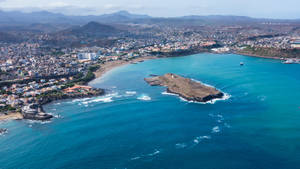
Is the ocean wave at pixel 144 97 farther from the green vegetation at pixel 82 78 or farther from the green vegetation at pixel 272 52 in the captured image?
the green vegetation at pixel 272 52

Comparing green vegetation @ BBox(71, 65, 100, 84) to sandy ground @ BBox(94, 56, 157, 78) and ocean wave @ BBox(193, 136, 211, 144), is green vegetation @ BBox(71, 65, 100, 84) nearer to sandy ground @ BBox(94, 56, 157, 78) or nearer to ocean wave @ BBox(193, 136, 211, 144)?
sandy ground @ BBox(94, 56, 157, 78)

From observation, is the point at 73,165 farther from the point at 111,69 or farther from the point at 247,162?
the point at 111,69

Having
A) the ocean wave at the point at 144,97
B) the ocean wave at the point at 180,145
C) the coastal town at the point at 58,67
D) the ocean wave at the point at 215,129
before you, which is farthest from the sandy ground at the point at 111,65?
the ocean wave at the point at 180,145

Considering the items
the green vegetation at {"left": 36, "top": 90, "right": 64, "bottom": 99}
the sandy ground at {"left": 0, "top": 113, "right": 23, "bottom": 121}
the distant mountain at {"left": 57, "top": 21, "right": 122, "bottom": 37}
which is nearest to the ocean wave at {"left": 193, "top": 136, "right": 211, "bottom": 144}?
the sandy ground at {"left": 0, "top": 113, "right": 23, "bottom": 121}

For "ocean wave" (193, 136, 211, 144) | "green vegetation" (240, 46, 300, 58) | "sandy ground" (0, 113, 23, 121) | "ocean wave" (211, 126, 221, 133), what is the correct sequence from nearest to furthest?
"ocean wave" (193, 136, 211, 144)
"ocean wave" (211, 126, 221, 133)
"sandy ground" (0, 113, 23, 121)
"green vegetation" (240, 46, 300, 58)

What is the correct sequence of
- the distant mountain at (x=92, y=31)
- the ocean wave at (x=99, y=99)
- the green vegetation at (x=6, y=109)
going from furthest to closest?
the distant mountain at (x=92, y=31)
the ocean wave at (x=99, y=99)
the green vegetation at (x=6, y=109)

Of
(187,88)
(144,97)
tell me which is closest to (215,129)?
(144,97)

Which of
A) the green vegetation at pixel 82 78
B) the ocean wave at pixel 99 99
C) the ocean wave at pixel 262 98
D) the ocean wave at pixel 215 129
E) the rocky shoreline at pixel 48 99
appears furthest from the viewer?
the green vegetation at pixel 82 78
